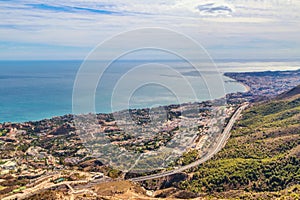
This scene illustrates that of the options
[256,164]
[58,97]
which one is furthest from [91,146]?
[58,97]

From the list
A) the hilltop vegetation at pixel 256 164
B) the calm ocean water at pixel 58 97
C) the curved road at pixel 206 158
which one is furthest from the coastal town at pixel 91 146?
the calm ocean water at pixel 58 97

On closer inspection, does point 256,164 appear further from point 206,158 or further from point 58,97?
point 58,97

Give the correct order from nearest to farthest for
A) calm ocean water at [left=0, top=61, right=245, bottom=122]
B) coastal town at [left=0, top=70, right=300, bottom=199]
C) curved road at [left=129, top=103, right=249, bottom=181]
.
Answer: curved road at [left=129, top=103, right=249, bottom=181] < coastal town at [left=0, top=70, right=300, bottom=199] < calm ocean water at [left=0, top=61, right=245, bottom=122]

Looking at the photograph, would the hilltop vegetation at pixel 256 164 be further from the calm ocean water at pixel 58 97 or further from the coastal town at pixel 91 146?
the calm ocean water at pixel 58 97

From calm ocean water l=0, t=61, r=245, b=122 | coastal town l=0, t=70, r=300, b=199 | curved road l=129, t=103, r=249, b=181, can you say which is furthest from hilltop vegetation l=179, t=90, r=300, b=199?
calm ocean water l=0, t=61, r=245, b=122

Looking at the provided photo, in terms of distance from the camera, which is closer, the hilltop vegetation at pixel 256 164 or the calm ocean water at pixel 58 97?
the hilltop vegetation at pixel 256 164

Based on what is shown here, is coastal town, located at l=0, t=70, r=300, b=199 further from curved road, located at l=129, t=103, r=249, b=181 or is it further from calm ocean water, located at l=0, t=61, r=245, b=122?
calm ocean water, located at l=0, t=61, r=245, b=122

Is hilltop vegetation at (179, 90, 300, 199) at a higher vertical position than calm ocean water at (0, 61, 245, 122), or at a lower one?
lower
